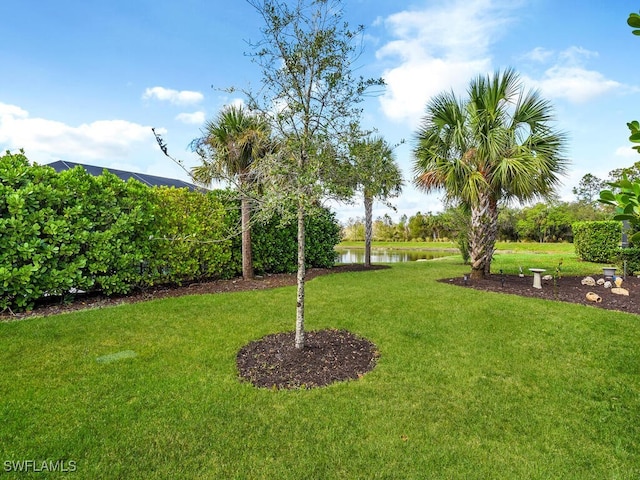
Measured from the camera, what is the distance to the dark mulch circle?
325 cm

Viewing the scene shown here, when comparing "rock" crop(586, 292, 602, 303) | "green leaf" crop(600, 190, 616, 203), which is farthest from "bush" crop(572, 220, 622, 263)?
"green leaf" crop(600, 190, 616, 203)

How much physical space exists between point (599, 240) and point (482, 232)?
916cm

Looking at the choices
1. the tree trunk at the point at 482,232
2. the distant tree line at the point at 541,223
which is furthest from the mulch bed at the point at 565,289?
the distant tree line at the point at 541,223

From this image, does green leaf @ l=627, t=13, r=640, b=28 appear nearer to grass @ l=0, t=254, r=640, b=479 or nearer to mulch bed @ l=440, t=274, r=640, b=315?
grass @ l=0, t=254, r=640, b=479

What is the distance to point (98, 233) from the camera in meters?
5.88

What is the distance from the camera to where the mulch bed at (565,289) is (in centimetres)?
590

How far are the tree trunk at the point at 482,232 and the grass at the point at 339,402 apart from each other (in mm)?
3377

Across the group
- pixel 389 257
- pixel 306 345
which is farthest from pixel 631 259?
pixel 389 257

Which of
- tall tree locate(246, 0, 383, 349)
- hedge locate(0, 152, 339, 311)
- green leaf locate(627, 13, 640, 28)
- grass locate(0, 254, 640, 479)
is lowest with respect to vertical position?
grass locate(0, 254, 640, 479)

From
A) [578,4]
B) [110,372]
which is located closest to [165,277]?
[110,372]

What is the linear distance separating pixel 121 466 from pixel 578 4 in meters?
9.96

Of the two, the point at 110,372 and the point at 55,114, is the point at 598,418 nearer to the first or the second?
the point at 110,372

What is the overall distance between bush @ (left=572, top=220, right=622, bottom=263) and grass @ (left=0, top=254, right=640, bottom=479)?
36.6 feet

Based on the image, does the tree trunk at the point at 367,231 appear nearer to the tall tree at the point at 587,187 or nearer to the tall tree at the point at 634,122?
the tall tree at the point at 634,122
